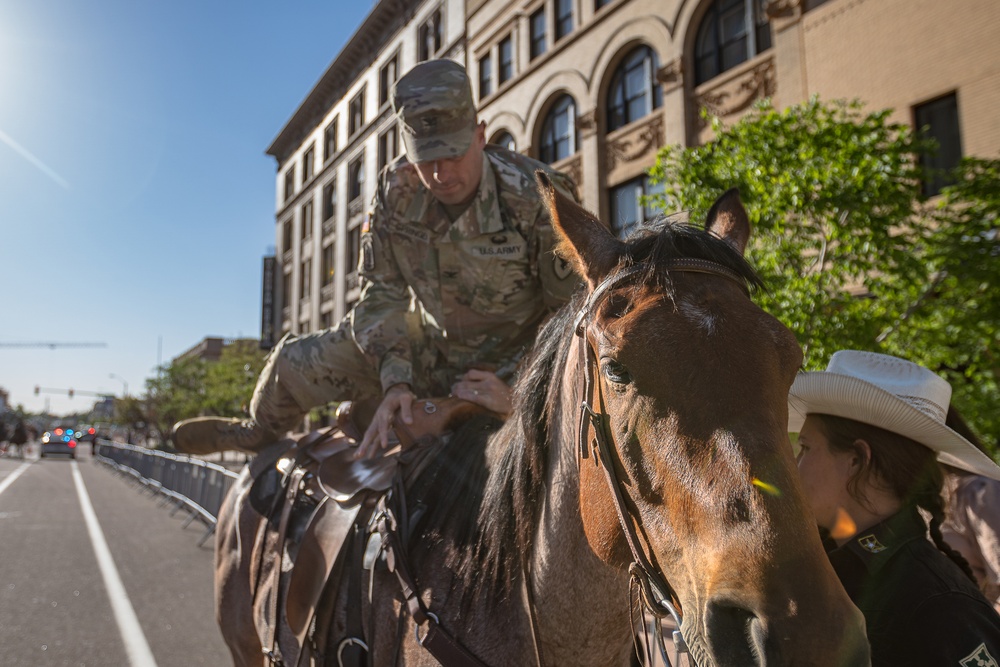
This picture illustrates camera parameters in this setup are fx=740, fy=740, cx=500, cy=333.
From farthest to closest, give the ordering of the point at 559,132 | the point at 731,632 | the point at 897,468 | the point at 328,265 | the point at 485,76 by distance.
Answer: the point at 328,265 → the point at 485,76 → the point at 559,132 → the point at 897,468 → the point at 731,632

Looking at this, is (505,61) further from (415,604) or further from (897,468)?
(415,604)

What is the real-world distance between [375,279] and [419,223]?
343mm

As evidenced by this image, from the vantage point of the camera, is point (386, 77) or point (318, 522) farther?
point (386, 77)

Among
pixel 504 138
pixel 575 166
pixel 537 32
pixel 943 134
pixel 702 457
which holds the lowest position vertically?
pixel 702 457

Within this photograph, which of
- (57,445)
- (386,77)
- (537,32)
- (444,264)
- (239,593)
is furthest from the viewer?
(57,445)

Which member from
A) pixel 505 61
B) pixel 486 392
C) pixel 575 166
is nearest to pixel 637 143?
pixel 575 166

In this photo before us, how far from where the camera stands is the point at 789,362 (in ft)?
4.78

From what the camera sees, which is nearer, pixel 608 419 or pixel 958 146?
pixel 608 419

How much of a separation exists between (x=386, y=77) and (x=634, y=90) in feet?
55.2

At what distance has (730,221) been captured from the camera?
1994 mm

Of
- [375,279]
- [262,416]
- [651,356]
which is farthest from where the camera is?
[262,416]

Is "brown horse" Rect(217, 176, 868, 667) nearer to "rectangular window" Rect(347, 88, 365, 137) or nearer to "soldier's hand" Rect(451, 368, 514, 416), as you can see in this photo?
"soldier's hand" Rect(451, 368, 514, 416)

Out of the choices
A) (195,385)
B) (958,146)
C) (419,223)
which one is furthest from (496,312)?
(195,385)

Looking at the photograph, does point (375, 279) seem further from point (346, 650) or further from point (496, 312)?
point (346, 650)
